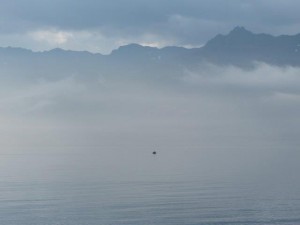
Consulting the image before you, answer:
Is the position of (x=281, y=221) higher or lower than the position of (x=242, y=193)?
lower

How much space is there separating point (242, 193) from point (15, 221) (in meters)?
46.6

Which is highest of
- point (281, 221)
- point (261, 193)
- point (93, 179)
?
point (93, 179)

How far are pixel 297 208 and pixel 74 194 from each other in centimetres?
4407

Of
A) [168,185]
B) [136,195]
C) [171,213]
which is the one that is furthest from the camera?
[168,185]

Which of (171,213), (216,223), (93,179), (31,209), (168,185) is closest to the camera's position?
(216,223)

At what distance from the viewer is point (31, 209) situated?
9656cm

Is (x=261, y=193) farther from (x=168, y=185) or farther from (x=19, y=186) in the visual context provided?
(x=19, y=186)

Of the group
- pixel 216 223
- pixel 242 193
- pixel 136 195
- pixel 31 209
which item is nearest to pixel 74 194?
pixel 136 195

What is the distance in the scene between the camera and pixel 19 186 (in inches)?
5354

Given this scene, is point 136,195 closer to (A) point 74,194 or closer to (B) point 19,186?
(A) point 74,194

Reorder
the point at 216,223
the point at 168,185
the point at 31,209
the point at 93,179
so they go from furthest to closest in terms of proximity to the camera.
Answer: the point at 93,179 < the point at 168,185 < the point at 31,209 < the point at 216,223

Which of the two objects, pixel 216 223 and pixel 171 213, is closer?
pixel 216 223

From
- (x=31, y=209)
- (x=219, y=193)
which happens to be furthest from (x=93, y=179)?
(x=31, y=209)

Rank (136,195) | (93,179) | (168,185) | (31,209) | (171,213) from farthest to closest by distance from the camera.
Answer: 1. (93,179)
2. (168,185)
3. (136,195)
4. (31,209)
5. (171,213)
